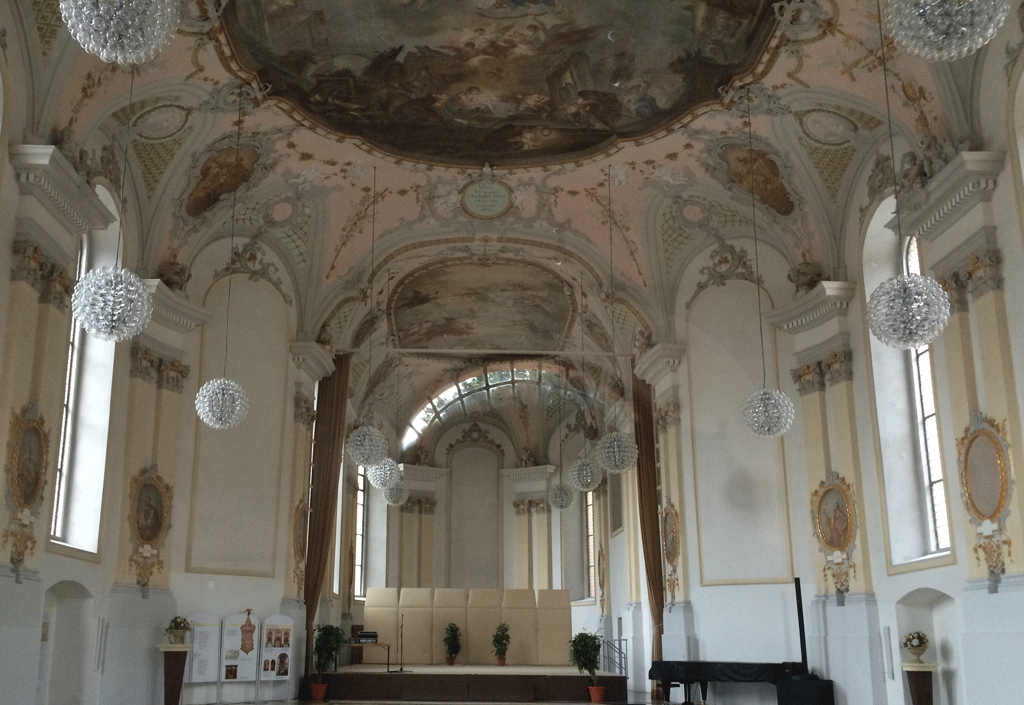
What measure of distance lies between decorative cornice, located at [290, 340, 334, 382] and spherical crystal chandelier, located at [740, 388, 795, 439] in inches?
321

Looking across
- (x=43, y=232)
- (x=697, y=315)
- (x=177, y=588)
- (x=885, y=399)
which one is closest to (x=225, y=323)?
(x=177, y=588)

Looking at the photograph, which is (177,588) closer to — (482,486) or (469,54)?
(469,54)

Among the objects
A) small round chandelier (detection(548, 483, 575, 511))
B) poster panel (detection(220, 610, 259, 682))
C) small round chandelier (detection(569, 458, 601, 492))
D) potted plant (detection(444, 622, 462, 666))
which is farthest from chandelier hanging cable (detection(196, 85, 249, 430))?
small round chandelier (detection(548, 483, 575, 511))

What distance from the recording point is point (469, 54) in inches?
545

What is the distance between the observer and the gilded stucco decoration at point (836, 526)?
14289 mm

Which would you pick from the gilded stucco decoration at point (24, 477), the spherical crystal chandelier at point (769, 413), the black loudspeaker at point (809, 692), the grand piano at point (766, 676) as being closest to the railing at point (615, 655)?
the grand piano at point (766, 676)

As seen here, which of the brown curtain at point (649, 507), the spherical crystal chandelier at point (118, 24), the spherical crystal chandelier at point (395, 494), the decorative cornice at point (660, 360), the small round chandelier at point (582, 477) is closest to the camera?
the spherical crystal chandelier at point (118, 24)

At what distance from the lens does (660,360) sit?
59.8ft

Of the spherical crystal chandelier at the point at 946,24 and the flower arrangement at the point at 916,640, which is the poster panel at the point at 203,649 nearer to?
the flower arrangement at the point at 916,640

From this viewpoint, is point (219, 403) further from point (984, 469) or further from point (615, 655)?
point (615, 655)

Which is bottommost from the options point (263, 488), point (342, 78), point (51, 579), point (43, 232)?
point (51, 579)

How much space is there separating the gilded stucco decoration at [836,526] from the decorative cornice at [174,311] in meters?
9.57

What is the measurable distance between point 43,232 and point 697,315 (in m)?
10.5

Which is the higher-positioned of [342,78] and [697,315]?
[342,78]
